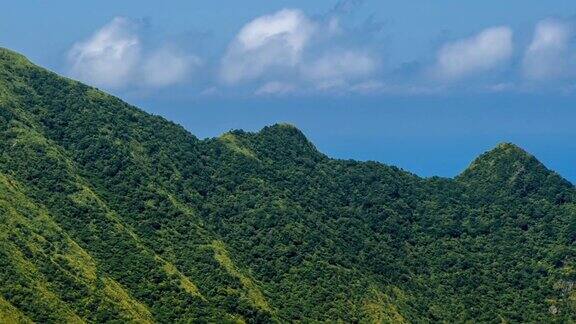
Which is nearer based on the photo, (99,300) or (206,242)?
(99,300)

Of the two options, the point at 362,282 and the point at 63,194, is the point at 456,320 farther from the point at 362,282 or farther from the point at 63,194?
the point at 63,194

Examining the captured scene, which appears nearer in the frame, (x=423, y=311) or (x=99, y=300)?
(x=99, y=300)

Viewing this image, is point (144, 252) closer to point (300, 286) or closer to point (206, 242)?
point (206, 242)

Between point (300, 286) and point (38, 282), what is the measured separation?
45635 mm

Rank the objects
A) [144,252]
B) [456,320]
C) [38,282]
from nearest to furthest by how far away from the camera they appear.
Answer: [38,282]
[144,252]
[456,320]

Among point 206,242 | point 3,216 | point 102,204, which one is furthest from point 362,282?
point 3,216

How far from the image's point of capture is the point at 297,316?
185 meters

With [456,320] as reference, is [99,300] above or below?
below

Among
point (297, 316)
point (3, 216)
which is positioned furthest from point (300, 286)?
point (3, 216)

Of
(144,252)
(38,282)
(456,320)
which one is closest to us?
(38,282)

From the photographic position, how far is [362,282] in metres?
195

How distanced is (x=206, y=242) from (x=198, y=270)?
25.4ft

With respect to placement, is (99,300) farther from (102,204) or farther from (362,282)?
(362,282)

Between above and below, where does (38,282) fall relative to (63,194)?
below
